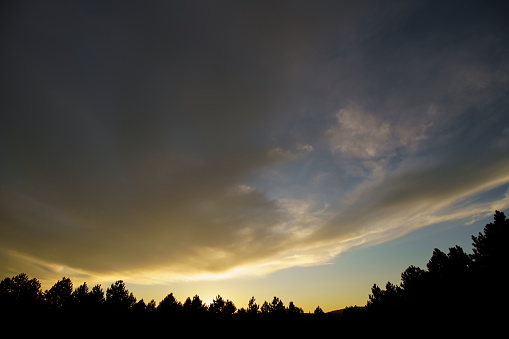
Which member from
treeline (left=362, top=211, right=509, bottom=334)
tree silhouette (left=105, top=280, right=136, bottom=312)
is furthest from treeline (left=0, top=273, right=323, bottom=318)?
treeline (left=362, top=211, right=509, bottom=334)

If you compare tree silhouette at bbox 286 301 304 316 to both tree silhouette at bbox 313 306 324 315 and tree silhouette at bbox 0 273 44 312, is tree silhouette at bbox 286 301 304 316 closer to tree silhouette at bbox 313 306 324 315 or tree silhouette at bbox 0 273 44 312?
tree silhouette at bbox 313 306 324 315

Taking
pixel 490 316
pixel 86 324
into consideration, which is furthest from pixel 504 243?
pixel 86 324

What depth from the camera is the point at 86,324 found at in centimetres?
5681

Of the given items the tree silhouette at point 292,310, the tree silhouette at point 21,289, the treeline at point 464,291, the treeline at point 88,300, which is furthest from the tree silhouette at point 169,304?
the treeline at point 464,291

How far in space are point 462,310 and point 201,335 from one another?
214 ft

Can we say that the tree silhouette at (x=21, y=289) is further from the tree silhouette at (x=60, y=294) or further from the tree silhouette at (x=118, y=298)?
the tree silhouette at (x=118, y=298)

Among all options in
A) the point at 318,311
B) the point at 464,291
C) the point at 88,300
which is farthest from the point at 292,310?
the point at 88,300

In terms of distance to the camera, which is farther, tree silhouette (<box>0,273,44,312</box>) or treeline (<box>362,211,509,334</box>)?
tree silhouette (<box>0,273,44,312</box>)

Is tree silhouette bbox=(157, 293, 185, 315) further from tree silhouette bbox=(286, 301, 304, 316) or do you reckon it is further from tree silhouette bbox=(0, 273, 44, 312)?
tree silhouette bbox=(286, 301, 304, 316)

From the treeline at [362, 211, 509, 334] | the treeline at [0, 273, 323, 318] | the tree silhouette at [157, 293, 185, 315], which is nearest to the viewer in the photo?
the treeline at [362, 211, 509, 334]

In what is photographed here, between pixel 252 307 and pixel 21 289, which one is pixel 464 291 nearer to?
pixel 252 307

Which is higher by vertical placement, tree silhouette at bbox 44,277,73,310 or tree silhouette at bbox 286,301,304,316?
tree silhouette at bbox 44,277,73,310

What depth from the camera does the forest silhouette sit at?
43.4 m

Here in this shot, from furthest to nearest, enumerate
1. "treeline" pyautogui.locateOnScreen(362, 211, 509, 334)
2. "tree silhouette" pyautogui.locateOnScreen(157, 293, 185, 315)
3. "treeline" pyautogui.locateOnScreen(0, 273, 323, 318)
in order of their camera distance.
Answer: "tree silhouette" pyautogui.locateOnScreen(157, 293, 185, 315), "treeline" pyautogui.locateOnScreen(0, 273, 323, 318), "treeline" pyautogui.locateOnScreen(362, 211, 509, 334)
